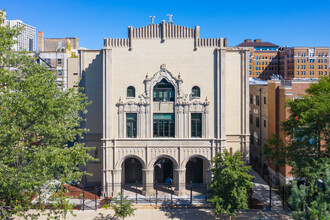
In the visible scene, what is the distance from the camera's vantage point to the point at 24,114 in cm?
1697

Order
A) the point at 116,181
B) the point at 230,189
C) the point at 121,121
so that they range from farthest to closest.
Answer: the point at 121,121, the point at 116,181, the point at 230,189

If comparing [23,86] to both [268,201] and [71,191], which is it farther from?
[268,201]

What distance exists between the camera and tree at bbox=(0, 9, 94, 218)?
53.7ft

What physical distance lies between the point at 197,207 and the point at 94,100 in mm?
15347

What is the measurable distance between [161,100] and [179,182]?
823 cm

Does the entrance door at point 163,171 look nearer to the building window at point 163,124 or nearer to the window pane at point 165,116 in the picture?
the building window at point 163,124

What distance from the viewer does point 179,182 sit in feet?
100

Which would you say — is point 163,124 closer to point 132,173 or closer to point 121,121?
point 121,121

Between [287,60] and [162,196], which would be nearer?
[162,196]

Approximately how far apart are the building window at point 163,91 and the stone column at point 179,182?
717 centimetres

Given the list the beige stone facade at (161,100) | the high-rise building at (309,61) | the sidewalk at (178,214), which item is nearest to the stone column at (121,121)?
the beige stone facade at (161,100)

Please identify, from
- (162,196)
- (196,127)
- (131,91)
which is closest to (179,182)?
(162,196)

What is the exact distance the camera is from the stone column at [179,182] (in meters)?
30.5

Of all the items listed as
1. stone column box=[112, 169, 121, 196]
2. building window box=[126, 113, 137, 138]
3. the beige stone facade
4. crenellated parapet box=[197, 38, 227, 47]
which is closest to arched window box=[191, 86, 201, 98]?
the beige stone facade
